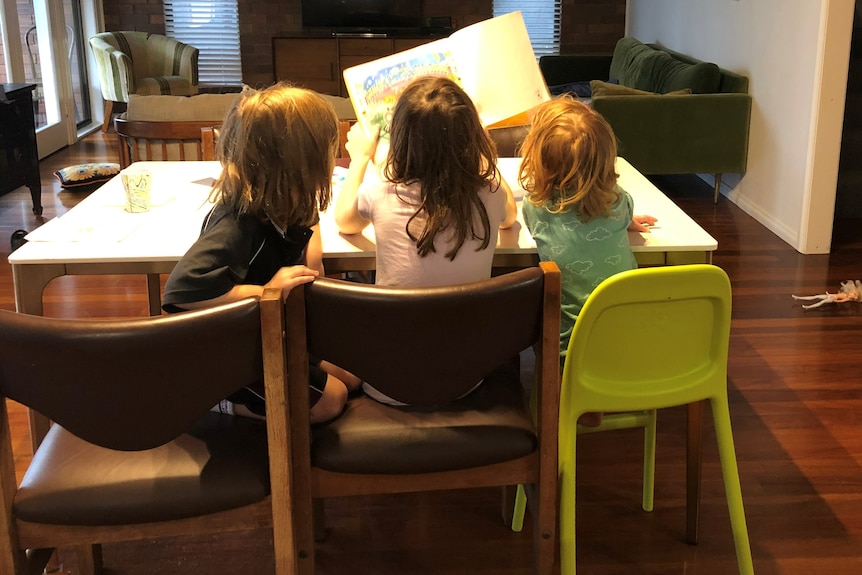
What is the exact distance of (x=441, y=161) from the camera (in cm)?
165

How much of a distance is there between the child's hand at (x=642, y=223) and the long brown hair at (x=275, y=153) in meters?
0.70

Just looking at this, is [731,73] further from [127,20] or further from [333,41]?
[127,20]

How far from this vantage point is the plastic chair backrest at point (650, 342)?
58.0 inches

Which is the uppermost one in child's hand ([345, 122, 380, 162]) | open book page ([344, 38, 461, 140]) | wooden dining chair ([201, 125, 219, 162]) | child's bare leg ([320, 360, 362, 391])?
open book page ([344, 38, 461, 140])

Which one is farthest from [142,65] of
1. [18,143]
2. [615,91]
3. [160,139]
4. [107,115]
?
[160,139]

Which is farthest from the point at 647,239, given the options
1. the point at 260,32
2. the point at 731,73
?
the point at 260,32

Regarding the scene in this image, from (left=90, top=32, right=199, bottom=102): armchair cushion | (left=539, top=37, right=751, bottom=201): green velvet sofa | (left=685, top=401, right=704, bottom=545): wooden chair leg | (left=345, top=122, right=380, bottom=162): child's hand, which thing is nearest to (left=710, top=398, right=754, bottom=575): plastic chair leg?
(left=685, top=401, right=704, bottom=545): wooden chair leg

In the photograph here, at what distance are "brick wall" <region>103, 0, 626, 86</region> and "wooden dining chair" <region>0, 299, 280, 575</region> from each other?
7.23 metres

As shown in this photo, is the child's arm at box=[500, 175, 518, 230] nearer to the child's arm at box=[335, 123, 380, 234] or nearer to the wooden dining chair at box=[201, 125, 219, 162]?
the child's arm at box=[335, 123, 380, 234]

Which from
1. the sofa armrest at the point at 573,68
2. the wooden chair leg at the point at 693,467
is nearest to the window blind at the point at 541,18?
the sofa armrest at the point at 573,68

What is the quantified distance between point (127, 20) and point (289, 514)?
778 centimetres

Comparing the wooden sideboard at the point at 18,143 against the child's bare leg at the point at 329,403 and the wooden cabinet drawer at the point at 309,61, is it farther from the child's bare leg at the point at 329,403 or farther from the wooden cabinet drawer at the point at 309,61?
the child's bare leg at the point at 329,403

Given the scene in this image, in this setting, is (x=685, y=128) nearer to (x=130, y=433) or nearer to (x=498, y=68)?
(x=498, y=68)

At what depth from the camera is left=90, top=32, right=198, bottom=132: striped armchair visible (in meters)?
7.02
